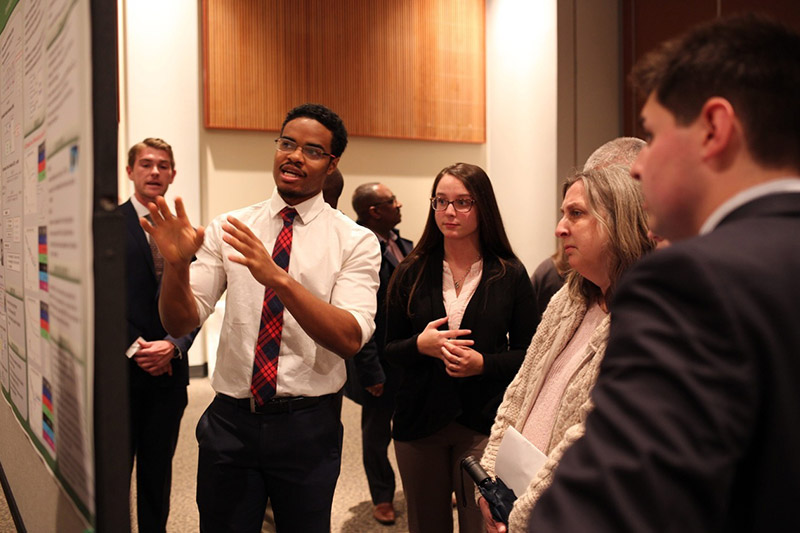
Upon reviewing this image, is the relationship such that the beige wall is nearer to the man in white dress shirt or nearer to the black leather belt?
the man in white dress shirt

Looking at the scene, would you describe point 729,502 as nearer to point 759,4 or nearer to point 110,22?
point 110,22

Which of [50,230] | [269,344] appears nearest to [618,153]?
[269,344]

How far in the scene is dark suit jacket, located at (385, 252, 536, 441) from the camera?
7.29 ft

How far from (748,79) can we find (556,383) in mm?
1039

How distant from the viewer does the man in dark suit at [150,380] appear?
8.15 ft

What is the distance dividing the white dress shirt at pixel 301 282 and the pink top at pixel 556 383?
1.59 ft

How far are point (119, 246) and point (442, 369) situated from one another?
1807 mm

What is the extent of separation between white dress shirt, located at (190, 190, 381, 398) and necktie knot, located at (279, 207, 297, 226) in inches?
0.6

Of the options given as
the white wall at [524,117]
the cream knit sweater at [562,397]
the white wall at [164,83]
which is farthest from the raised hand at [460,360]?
the white wall at [164,83]

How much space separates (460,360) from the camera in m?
2.12

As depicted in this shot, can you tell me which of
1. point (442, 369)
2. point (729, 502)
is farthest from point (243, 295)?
point (729, 502)

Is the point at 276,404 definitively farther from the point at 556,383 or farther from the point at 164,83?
the point at 164,83

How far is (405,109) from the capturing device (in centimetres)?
653

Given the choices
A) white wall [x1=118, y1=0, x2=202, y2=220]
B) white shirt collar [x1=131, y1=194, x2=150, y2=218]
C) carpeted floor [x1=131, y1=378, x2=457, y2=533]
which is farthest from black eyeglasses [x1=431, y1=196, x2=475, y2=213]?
white wall [x1=118, y1=0, x2=202, y2=220]
